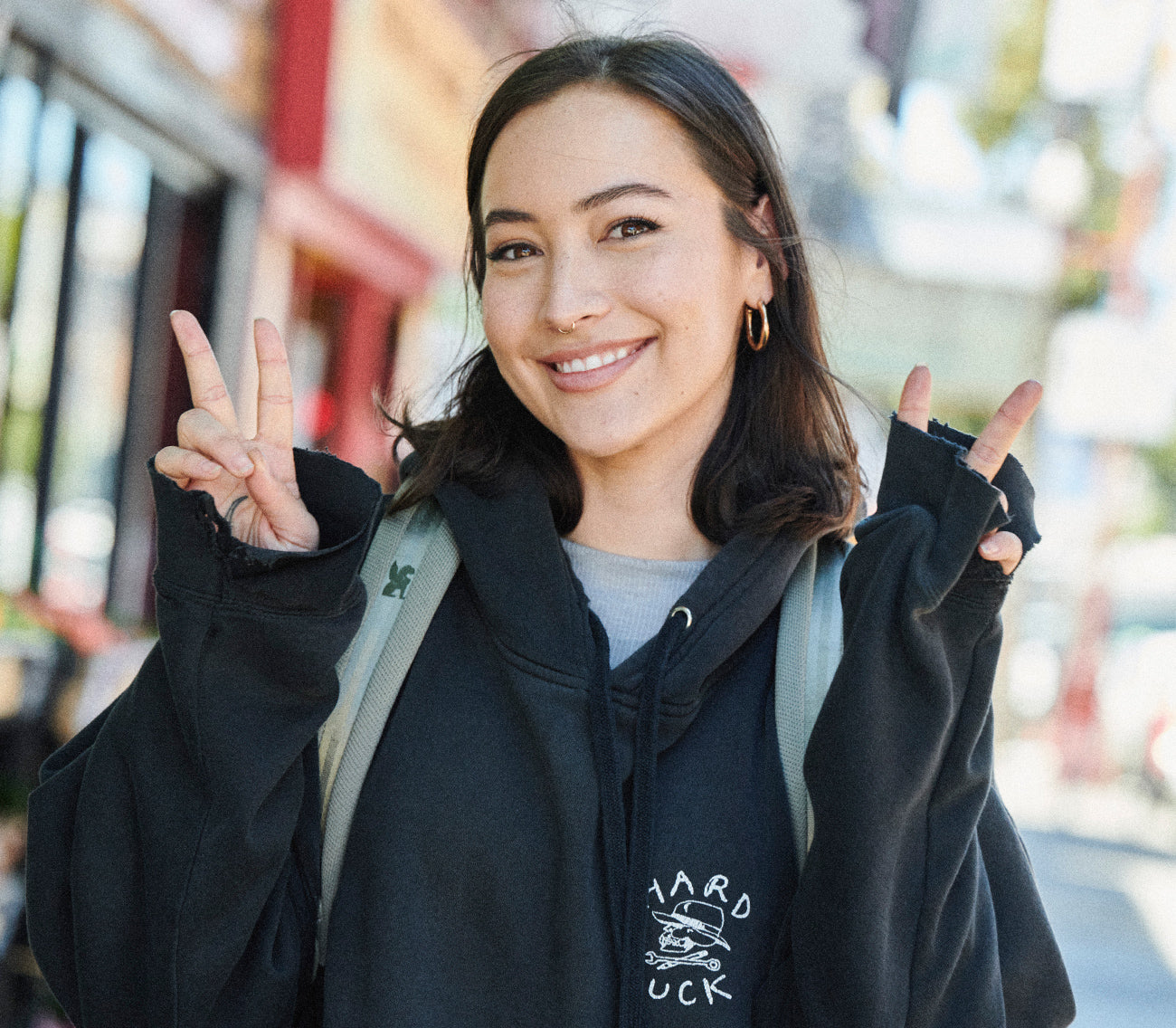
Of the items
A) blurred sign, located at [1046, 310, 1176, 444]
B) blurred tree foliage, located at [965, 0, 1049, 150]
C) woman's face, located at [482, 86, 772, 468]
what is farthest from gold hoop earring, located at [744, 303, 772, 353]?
blurred sign, located at [1046, 310, 1176, 444]

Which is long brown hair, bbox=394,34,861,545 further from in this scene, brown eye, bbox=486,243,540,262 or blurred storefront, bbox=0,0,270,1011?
blurred storefront, bbox=0,0,270,1011

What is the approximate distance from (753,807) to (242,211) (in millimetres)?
4317

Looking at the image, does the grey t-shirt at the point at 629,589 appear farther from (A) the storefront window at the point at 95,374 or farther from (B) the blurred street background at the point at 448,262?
(A) the storefront window at the point at 95,374

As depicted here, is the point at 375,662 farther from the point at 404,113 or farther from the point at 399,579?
the point at 404,113

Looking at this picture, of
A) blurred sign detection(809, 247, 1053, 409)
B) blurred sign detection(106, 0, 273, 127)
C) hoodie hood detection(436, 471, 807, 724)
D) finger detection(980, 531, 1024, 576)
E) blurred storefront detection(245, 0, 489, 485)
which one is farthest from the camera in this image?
blurred sign detection(809, 247, 1053, 409)

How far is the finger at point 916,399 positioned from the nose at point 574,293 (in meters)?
0.43

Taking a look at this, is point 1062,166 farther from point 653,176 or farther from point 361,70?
point 653,176

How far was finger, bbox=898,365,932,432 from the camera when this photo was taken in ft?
4.65

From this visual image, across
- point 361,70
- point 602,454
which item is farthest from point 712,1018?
point 361,70

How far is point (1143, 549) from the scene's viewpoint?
15414 millimetres


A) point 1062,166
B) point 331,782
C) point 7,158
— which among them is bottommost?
point 331,782

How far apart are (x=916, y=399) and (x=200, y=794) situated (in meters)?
0.93

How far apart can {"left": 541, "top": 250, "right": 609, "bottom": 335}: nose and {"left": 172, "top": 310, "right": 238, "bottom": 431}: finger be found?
44 centimetres

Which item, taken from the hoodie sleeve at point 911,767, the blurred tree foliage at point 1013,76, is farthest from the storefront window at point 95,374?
the blurred tree foliage at point 1013,76
